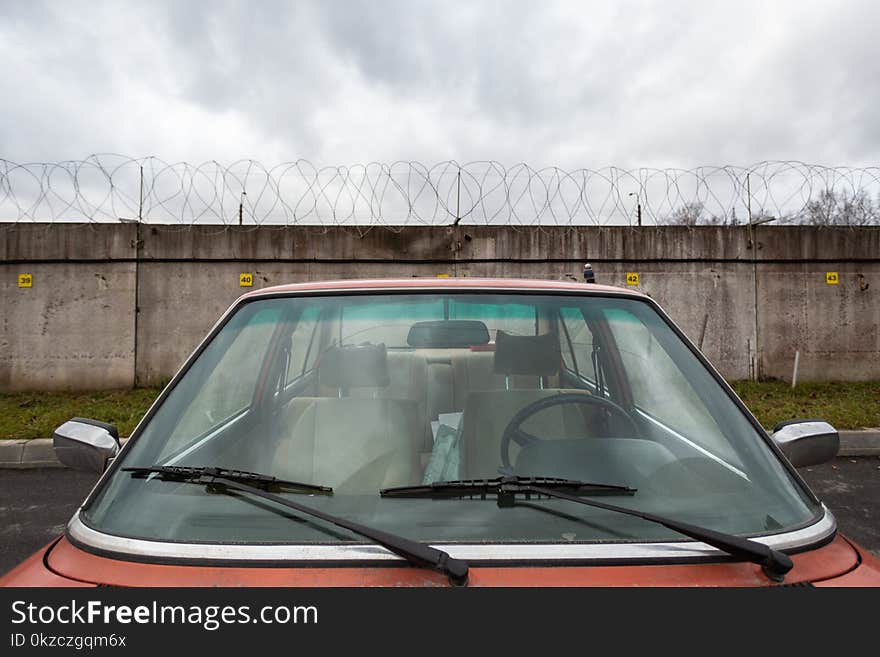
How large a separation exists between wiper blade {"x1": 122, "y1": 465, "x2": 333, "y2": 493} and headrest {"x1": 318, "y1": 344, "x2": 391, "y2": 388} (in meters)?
0.45

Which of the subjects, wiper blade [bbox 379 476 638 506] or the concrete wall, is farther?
the concrete wall

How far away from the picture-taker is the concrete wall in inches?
352

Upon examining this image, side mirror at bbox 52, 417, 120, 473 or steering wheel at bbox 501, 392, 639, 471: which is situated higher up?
steering wheel at bbox 501, 392, 639, 471

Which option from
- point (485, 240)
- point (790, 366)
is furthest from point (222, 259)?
point (790, 366)

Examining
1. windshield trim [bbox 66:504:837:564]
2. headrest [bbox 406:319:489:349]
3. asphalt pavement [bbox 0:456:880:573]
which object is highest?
headrest [bbox 406:319:489:349]

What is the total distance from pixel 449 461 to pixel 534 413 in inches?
12.3

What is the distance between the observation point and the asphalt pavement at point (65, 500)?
12.2ft

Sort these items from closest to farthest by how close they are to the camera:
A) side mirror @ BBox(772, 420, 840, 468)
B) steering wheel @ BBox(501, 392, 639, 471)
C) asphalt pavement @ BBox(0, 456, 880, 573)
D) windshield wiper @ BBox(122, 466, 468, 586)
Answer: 1. windshield wiper @ BBox(122, 466, 468, 586)
2. steering wheel @ BBox(501, 392, 639, 471)
3. side mirror @ BBox(772, 420, 840, 468)
4. asphalt pavement @ BBox(0, 456, 880, 573)

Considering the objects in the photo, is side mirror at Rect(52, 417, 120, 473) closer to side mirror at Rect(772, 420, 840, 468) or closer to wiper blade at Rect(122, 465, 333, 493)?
wiper blade at Rect(122, 465, 333, 493)

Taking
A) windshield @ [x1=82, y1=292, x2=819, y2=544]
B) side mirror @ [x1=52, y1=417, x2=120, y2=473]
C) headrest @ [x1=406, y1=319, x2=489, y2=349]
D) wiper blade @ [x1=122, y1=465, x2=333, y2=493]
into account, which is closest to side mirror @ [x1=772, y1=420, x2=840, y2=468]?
windshield @ [x1=82, y1=292, x2=819, y2=544]

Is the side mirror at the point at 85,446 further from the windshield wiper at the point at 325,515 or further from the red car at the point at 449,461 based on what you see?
the windshield wiper at the point at 325,515

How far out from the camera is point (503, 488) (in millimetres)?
1162

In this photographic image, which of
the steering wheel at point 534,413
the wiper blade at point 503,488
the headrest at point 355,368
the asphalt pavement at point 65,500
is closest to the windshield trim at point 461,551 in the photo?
the wiper blade at point 503,488
